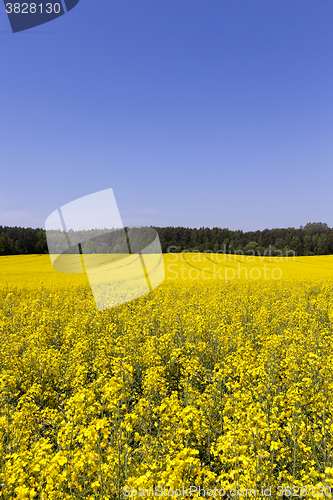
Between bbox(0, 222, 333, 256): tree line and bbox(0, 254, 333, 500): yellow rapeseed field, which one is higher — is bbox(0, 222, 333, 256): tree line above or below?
above

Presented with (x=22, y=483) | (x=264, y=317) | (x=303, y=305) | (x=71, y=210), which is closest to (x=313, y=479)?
(x=22, y=483)

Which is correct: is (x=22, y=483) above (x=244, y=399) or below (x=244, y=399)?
below

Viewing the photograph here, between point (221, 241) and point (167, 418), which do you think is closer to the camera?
point (167, 418)

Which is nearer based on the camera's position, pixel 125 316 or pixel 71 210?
pixel 71 210

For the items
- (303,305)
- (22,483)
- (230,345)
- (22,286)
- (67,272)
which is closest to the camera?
(22,483)

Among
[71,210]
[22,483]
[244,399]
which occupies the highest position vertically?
[71,210]

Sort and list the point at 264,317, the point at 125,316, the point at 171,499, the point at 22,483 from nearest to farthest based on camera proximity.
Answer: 1. the point at 171,499
2. the point at 22,483
3. the point at 264,317
4. the point at 125,316

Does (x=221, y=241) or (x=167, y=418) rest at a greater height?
(x=221, y=241)

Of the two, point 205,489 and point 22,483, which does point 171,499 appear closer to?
point 205,489

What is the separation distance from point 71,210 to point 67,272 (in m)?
26.7

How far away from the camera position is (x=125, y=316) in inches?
376

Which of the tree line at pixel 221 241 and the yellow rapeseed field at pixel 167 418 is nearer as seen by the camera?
the yellow rapeseed field at pixel 167 418

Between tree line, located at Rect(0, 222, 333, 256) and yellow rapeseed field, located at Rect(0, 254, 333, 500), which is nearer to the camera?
yellow rapeseed field, located at Rect(0, 254, 333, 500)

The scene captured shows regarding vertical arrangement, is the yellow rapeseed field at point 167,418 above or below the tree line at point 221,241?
below
